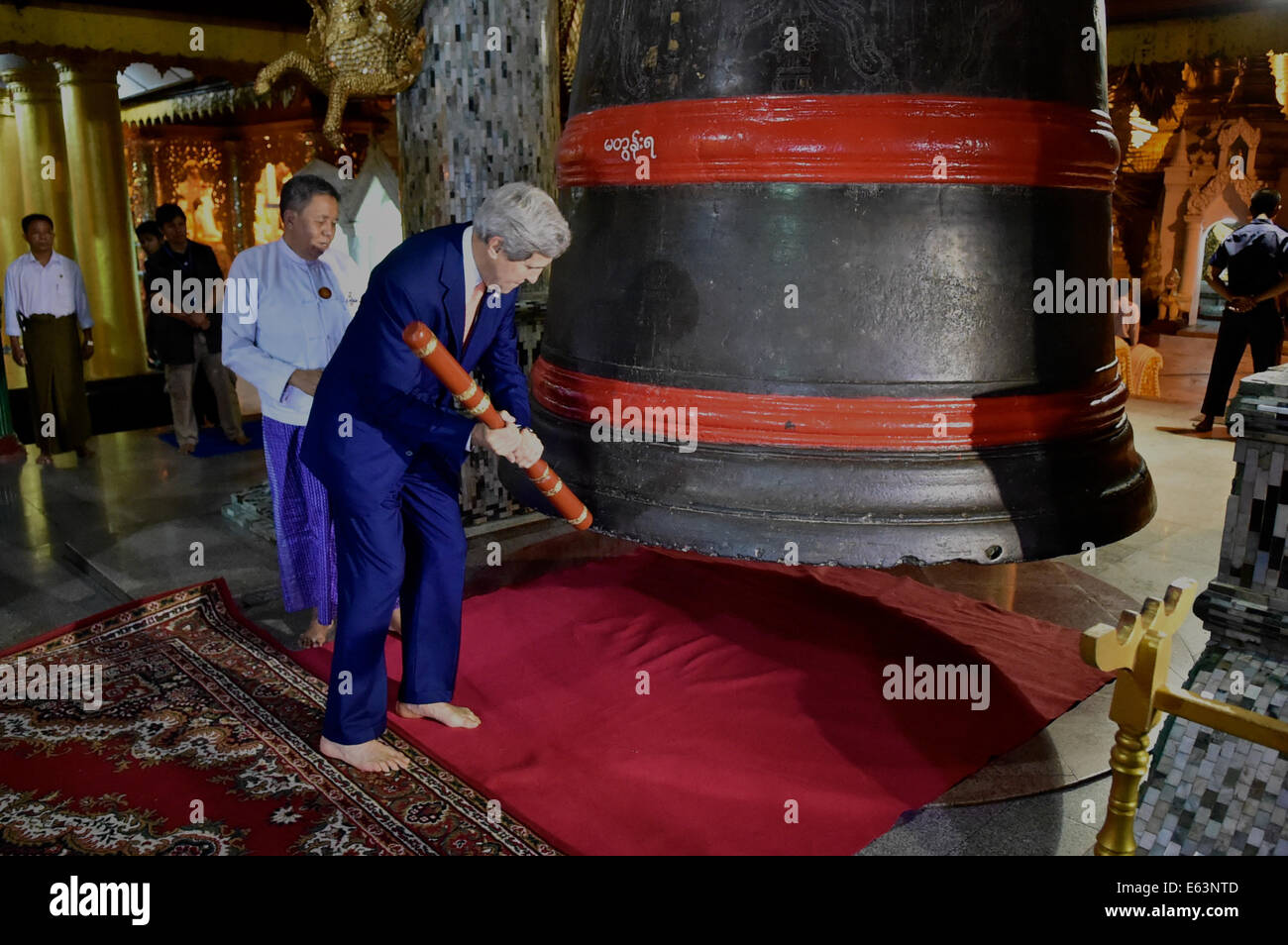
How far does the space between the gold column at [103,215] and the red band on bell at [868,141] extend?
10565 mm

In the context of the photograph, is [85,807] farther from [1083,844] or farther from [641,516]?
[1083,844]

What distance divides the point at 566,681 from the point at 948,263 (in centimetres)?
238

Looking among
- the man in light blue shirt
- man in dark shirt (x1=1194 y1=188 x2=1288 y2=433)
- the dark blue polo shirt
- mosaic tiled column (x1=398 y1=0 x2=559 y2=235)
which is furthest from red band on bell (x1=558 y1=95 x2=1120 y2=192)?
the dark blue polo shirt

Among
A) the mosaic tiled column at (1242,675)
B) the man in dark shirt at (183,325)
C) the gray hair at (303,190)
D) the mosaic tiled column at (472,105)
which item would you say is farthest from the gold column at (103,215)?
the mosaic tiled column at (1242,675)

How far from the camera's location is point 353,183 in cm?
716

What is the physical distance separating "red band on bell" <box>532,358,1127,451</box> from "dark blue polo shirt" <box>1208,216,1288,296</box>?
7660 mm

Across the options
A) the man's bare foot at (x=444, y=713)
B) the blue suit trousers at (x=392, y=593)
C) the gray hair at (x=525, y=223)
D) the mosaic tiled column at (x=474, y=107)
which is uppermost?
the mosaic tiled column at (x=474, y=107)

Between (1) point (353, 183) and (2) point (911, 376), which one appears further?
(1) point (353, 183)

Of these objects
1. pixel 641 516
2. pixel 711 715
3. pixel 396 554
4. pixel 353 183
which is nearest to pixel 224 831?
pixel 396 554

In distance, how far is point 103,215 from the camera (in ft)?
35.1

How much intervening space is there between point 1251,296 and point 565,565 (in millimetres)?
6349

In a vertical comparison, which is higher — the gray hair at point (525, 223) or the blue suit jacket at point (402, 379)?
the gray hair at point (525, 223)

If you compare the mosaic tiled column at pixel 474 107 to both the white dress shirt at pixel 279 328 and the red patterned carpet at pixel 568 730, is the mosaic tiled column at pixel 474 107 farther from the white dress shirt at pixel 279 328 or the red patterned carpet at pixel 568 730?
the red patterned carpet at pixel 568 730

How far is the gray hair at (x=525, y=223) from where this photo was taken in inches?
89.5
